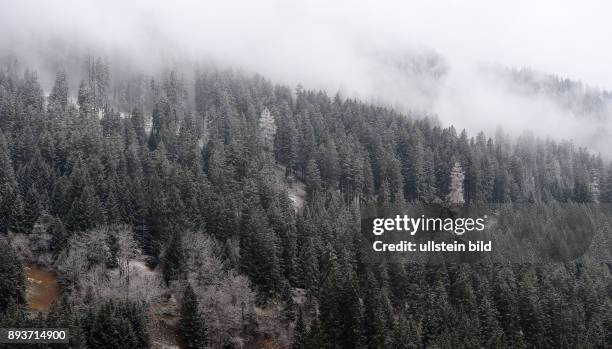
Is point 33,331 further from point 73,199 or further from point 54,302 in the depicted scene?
point 73,199

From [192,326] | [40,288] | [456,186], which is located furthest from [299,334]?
[456,186]

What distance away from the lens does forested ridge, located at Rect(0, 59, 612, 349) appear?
71750 mm

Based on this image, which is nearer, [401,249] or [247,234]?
[247,234]

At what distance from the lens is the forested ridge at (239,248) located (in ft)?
235

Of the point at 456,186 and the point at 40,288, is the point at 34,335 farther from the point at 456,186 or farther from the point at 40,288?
the point at 456,186

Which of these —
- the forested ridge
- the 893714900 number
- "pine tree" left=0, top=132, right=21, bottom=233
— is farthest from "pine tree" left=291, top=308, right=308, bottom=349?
"pine tree" left=0, top=132, right=21, bottom=233

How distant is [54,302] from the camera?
63875 millimetres

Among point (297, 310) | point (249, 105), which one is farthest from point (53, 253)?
point (249, 105)

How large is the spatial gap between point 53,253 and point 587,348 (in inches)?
2895

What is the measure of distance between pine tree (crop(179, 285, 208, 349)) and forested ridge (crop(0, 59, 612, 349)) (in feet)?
0.54

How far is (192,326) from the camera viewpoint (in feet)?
224

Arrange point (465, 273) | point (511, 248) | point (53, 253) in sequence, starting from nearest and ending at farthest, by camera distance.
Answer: point (53, 253) < point (465, 273) < point (511, 248)

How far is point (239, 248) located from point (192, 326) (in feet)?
59.2

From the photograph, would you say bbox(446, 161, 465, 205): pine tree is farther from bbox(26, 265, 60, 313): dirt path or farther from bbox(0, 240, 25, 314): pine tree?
bbox(0, 240, 25, 314): pine tree
